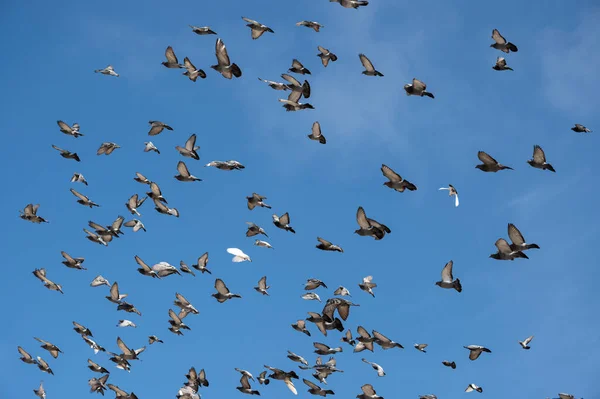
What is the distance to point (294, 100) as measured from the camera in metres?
38.4

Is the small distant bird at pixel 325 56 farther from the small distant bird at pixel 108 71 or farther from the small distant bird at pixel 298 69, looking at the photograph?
the small distant bird at pixel 108 71

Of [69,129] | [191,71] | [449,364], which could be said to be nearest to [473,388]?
[449,364]

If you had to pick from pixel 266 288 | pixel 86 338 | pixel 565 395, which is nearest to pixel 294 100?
pixel 266 288

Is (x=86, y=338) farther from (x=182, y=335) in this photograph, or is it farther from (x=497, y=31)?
(x=497, y=31)

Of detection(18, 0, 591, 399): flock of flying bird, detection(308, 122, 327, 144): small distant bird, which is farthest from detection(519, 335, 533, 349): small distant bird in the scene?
detection(308, 122, 327, 144): small distant bird

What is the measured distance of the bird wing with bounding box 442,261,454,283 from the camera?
35.7 meters

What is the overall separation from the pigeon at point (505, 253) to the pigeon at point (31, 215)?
2005cm

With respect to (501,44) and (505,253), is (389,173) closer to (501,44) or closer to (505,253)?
(505,253)

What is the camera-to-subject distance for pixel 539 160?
35344 millimetres

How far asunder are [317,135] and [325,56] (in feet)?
13.2

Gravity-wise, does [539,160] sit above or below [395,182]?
above

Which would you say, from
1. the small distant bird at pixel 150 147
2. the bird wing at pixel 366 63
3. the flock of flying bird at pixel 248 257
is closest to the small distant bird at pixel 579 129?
the flock of flying bird at pixel 248 257

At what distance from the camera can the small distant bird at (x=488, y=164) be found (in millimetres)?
34812

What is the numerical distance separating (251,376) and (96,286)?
26.1 ft
